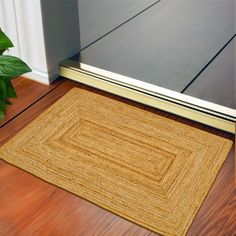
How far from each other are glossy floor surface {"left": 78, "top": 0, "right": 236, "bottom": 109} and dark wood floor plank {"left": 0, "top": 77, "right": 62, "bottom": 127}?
0.79 ft

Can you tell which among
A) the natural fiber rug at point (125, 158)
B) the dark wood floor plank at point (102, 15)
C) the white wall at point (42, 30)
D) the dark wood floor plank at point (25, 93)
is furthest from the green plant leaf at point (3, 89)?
the dark wood floor plank at point (102, 15)

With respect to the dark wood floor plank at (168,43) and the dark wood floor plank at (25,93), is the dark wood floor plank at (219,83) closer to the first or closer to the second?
the dark wood floor plank at (168,43)

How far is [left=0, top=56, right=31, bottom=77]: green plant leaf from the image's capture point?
2.85 ft

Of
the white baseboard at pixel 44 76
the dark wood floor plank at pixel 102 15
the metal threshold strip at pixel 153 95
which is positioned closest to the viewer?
the metal threshold strip at pixel 153 95

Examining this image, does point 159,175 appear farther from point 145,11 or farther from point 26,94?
point 145,11

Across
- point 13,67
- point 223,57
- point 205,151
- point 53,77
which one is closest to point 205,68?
point 223,57

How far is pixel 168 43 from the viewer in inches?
82.0

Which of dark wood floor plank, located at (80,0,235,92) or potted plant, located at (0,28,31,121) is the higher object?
potted plant, located at (0,28,31,121)

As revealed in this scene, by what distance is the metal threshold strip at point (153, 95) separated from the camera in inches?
62.1

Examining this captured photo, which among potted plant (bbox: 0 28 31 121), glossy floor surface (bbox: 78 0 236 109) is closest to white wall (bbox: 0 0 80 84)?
glossy floor surface (bbox: 78 0 236 109)

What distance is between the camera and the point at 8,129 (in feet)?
5.15

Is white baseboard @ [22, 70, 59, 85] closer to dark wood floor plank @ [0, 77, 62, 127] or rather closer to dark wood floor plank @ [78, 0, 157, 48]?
dark wood floor plank @ [0, 77, 62, 127]

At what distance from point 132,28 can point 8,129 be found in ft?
3.22

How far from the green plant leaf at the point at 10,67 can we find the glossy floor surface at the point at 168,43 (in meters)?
0.93
